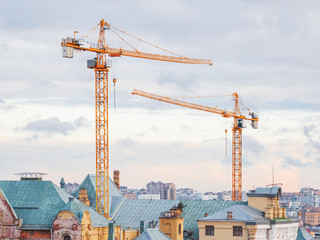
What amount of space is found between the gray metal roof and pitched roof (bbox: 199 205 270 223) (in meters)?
4.62

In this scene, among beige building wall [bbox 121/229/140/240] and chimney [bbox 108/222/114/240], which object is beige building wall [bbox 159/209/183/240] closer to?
beige building wall [bbox 121/229/140/240]

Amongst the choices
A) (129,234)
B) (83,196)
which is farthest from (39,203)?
(83,196)

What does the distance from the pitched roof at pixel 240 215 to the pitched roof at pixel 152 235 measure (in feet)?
83.6

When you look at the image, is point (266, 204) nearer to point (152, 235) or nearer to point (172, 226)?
point (172, 226)

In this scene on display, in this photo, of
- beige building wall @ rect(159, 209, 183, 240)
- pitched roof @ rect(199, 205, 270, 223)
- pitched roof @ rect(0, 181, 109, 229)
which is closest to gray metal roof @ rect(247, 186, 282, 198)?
pitched roof @ rect(199, 205, 270, 223)

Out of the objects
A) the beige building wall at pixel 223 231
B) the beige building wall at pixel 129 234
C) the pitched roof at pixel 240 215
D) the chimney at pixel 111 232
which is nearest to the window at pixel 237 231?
the beige building wall at pixel 223 231

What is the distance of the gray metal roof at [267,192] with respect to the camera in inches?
7534

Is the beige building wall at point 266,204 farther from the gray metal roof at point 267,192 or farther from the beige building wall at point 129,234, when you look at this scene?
the beige building wall at point 129,234

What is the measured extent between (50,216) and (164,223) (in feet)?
95.8

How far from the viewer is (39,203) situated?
159750 mm

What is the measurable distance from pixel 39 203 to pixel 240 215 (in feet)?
151

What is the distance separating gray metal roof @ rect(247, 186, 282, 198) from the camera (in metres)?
191

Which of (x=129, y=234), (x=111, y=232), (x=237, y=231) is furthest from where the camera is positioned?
(x=237, y=231)

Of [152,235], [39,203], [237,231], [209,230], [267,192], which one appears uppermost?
[267,192]
